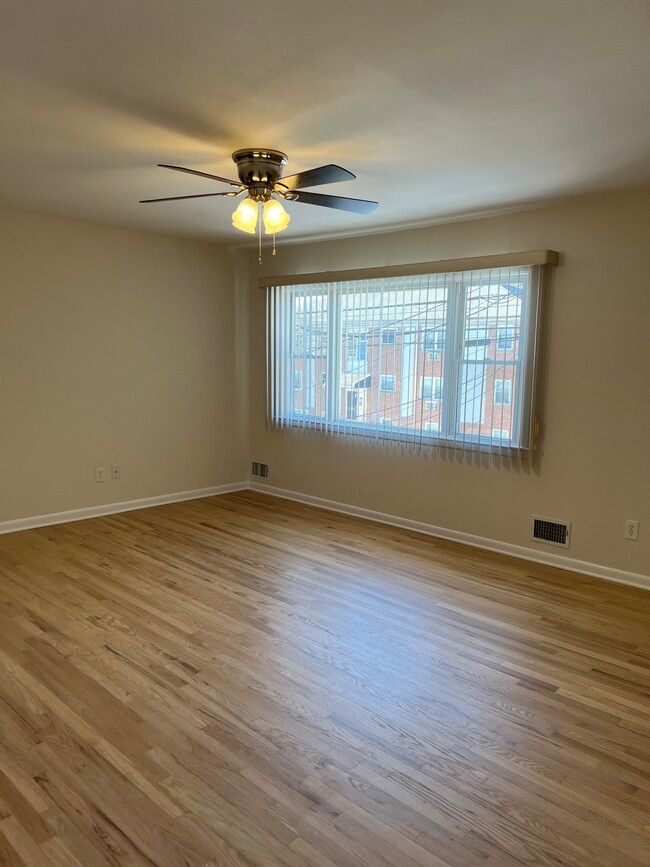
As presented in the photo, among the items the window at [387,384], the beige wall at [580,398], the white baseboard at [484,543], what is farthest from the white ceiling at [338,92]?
the white baseboard at [484,543]

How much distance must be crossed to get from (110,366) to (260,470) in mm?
1804

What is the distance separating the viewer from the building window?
4102 millimetres

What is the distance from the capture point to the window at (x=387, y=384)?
189 inches

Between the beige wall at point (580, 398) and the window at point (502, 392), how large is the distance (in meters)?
0.25

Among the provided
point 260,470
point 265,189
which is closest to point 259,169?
point 265,189

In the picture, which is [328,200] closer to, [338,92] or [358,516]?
[338,92]

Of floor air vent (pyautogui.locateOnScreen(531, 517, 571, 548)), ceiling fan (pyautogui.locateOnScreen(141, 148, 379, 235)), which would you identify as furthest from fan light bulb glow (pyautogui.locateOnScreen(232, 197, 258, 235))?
floor air vent (pyautogui.locateOnScreen(531, 517, 571, 548))

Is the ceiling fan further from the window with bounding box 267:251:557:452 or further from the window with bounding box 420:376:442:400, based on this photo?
the window with bounding box 420:376:442:400

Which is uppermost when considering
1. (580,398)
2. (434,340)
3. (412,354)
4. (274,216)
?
(274,216)

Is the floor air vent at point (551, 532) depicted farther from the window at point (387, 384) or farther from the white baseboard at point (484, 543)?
the window at point (387, 384)

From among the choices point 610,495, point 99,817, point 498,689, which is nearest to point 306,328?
point 610,495

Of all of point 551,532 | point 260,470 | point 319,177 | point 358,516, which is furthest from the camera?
point 260,470

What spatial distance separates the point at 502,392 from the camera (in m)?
4.17

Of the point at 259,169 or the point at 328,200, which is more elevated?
the point at 259,169
